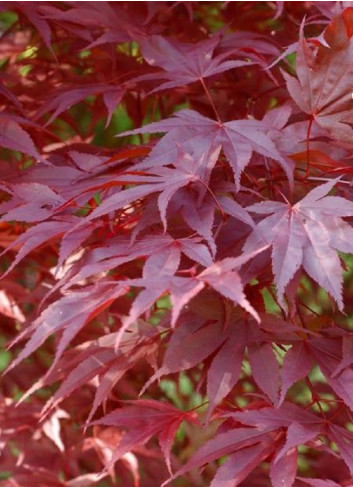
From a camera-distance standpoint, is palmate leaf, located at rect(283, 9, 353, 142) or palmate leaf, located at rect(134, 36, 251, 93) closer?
palmate leaf, located at rect(283, 9, 353, 142)

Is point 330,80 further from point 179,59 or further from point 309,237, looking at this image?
point 179,59

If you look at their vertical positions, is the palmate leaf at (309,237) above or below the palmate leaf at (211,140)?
below

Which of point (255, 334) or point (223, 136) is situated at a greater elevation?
point (223, 136)

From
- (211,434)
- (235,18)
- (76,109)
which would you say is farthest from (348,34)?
(76,109)

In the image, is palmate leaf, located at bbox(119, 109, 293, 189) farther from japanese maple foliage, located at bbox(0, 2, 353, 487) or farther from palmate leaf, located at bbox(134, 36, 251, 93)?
palmate leaf, located at bbox(134, 36, 251, 93)

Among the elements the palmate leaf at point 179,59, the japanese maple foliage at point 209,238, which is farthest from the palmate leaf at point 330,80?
the palmate leaf at point 179,59

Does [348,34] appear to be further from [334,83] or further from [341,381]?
[341,381]

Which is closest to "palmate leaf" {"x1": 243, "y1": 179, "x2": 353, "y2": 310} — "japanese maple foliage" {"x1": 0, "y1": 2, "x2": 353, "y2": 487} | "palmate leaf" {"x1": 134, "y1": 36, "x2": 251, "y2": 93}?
"japanese maple foliage" {"x1": 0, "y1": 2, "x2": 353, "y2": 487}

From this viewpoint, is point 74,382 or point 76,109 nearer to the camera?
point 74,382

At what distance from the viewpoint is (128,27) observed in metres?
1.04

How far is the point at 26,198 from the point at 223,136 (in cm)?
21

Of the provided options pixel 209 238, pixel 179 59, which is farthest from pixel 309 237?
pixel 179 59

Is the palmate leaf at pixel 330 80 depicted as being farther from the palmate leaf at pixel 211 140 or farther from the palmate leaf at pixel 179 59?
the palmate leaf at pixel 179 59

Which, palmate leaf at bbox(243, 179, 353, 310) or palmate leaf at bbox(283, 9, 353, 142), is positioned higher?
palmate leaf at bbox(283, 9, 353, 142)
